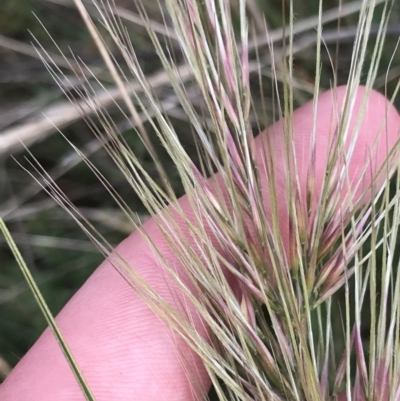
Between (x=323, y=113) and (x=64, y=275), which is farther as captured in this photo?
(x=64, y=275)

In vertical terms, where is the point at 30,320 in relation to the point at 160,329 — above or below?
above

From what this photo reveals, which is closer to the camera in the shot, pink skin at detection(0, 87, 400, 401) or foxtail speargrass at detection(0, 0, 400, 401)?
foxtail speargrass at detection(0, 0, 400, 401)

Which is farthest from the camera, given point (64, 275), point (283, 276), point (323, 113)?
point (64, 275)

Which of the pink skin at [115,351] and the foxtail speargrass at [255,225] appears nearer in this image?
the foxtail speargrass at [255,225]

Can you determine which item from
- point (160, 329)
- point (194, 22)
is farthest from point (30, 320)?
point (194, 22)

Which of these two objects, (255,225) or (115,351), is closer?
(255,225)

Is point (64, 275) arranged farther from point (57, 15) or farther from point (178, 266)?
point (57, 15)

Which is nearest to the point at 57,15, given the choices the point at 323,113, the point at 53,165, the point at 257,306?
the point at 53,165

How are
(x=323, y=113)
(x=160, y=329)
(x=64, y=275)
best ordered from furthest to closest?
(x=64, y=275) < (x=323, y=113) < (x=160, y=329)

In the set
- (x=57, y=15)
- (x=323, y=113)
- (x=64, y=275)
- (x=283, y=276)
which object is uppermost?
(x=57, y=15)
